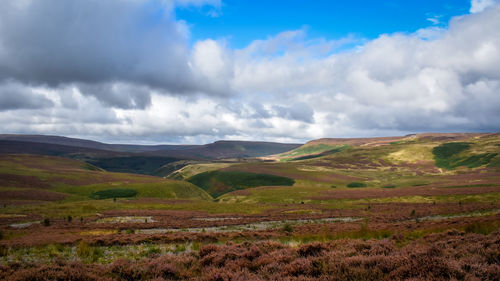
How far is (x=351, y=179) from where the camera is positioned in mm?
145875

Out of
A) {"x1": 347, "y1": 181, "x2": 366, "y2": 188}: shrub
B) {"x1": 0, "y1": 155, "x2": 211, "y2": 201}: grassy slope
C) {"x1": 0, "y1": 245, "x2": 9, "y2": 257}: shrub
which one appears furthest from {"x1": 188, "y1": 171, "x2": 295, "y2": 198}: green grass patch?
{"x1": 0, "y1": 245, "x2": 9, "y2": 257}: shrub

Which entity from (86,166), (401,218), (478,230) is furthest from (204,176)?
(478,230)

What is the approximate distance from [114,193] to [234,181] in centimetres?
6823

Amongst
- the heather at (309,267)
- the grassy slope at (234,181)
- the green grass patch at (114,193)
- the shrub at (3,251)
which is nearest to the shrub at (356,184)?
the grassy slope at (234,181)

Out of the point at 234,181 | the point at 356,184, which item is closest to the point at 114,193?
the point at 234,181

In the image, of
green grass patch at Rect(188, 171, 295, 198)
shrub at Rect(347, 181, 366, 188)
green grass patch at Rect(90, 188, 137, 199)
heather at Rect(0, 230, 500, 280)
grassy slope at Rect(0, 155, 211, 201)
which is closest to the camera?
heather at Rect(0, 230, 500, 280)

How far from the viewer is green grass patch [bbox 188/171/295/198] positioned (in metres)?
146

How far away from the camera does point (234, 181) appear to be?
155000 millimetres

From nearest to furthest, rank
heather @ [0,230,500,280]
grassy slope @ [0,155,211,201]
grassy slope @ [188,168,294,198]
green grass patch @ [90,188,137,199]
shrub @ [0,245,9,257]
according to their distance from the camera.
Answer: heather @ [0,230,500,280] < shrub @ [0,245,9,257] < grassy slope @ [0,155,211,201] < green grass patch @ [90,188,137,199] < grassy slope @ [188,168,294,198]

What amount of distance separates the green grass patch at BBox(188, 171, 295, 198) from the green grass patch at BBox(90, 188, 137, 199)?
4951 centimetres

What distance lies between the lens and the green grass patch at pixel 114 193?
9725 cm

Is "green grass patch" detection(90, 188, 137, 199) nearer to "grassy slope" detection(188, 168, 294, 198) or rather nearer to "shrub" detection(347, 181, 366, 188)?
"grassy slope" detection(188, 168, 294, 198)

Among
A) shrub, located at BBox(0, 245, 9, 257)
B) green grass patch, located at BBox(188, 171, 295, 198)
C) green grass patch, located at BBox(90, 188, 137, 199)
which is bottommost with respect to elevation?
green grass patch, located at BBox(188, 171, 295, 198)

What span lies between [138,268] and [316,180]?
443 ft
